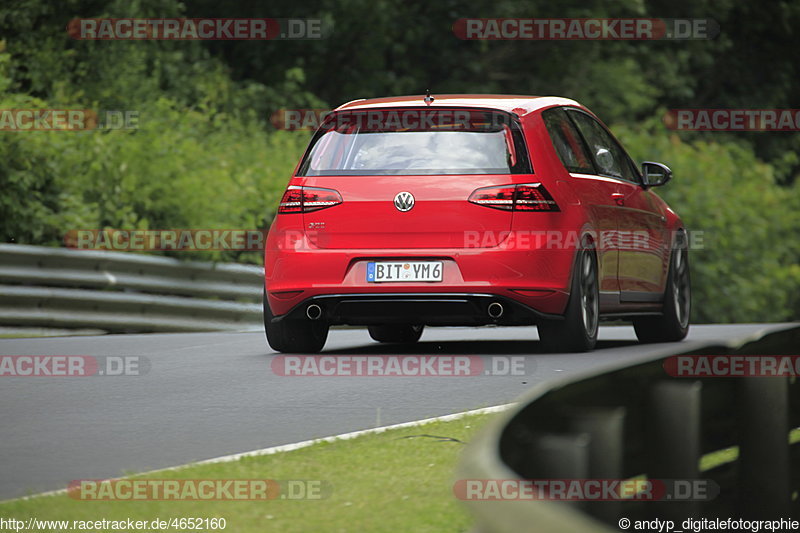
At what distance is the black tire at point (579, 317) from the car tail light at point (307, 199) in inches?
65.5

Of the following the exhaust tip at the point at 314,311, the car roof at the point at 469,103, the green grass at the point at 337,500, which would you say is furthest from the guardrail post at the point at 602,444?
the car roof at the point at 469,103

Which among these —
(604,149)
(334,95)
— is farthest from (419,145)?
(334,95)

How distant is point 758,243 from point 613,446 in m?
25.8

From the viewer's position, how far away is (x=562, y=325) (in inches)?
432

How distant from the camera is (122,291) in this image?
52.1 ft

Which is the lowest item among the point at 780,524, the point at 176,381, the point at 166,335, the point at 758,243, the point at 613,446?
the point at 758,243

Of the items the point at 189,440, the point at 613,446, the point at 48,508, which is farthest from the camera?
the point at 189,440

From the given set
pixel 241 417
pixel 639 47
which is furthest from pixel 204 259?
pixel 639 47

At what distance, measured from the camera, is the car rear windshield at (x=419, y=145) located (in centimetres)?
1077

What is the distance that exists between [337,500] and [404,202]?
16.7 feet

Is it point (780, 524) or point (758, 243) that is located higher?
point (780, 524)

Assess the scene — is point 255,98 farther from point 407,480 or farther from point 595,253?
point 407,480

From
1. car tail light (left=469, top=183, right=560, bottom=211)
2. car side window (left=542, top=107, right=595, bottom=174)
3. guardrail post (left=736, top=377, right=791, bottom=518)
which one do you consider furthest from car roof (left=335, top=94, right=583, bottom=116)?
guardrail post (left=736, top=377, right=791, bottom=518)

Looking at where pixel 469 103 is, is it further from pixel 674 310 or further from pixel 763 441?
pixel 763 441
